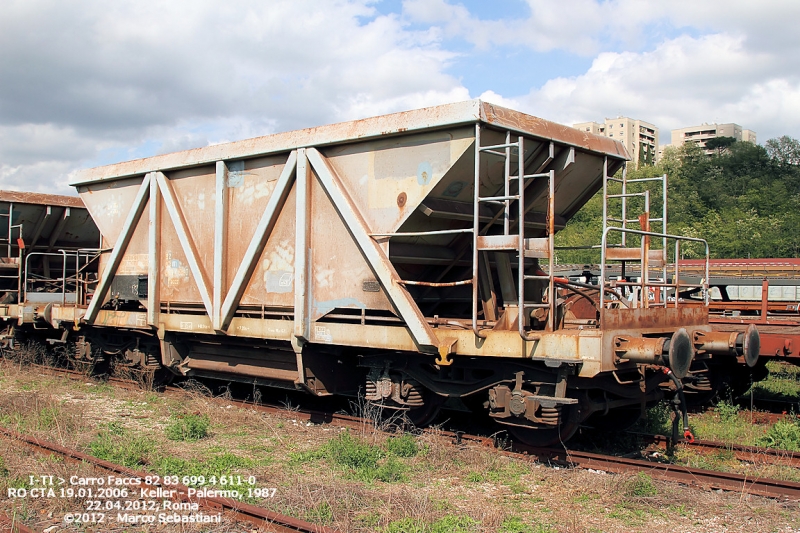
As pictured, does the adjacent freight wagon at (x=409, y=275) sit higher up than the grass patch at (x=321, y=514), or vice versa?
the adjacent freight wagon at (x=409, y=275)

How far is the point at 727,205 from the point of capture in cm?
5841

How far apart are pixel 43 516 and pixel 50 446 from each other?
1879 millimetres

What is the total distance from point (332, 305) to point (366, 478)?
7.89ft

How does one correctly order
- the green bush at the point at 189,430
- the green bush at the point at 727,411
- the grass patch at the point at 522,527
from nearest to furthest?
the grass patch at the point at 522,527
the green bush at the point at 189,430
the green bush at the point at 727,411

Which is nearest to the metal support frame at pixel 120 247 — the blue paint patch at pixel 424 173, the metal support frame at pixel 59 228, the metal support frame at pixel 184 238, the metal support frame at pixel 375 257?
the metal support frame at pixel 184 238

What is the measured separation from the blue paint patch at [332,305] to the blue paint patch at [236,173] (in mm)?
2163

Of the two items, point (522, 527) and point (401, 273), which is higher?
point (401, 273)

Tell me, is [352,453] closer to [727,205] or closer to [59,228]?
[59,228]

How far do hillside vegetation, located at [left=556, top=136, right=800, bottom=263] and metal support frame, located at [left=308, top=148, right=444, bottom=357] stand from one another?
28464 mm

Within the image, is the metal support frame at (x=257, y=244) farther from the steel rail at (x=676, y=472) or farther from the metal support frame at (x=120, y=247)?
the steel rail at (x=676, y=472)

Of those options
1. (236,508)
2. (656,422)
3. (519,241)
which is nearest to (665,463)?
(656,422)

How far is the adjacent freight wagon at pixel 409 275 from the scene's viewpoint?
22.4 ft

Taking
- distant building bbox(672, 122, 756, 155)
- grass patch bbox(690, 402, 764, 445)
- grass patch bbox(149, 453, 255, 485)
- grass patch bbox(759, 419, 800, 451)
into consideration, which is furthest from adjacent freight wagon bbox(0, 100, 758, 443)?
distant building bbox(672, 122, 756, 155)

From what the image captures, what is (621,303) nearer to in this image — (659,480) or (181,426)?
(659,480)
